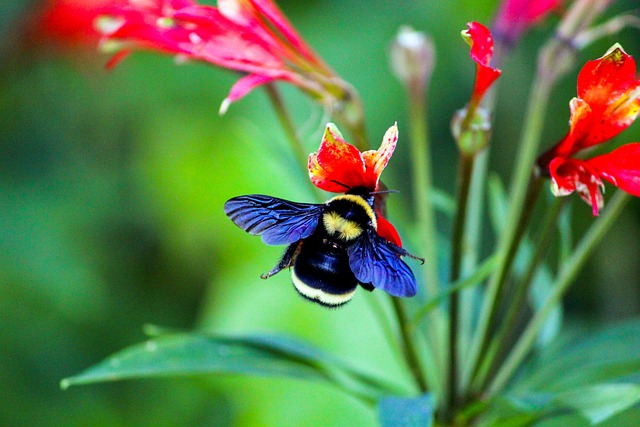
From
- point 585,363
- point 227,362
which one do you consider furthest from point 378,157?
point 585,363

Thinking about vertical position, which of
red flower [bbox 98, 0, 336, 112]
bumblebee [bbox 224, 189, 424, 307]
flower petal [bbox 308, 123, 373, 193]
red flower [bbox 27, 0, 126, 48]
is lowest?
red flower [bbox 27, 0, 126, 48]

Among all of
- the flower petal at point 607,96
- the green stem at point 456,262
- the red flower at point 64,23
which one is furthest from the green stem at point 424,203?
the red flower at point 64,23

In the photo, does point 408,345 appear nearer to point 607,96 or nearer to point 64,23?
point 607,96

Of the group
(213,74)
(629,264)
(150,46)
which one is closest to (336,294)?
(150,46)

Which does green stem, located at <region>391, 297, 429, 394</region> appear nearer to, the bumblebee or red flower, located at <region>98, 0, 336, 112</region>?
the bumblebee

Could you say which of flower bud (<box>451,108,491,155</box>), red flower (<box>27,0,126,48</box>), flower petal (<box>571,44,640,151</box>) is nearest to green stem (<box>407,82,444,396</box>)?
flower bud (<box>451,108,491,155</box>)

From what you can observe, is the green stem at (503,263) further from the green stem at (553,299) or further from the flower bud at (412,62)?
the flower bud at (412,62)

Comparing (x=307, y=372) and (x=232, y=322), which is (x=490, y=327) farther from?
(x=232, y=322)
